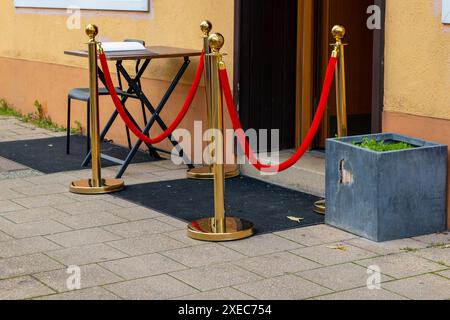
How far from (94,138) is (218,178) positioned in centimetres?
176

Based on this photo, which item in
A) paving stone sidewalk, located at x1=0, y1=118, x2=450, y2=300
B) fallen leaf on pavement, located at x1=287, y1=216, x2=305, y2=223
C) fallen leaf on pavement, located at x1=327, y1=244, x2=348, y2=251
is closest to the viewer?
paving stone sidewalk, located at x1=0, y1=118, x2=450, y2=300

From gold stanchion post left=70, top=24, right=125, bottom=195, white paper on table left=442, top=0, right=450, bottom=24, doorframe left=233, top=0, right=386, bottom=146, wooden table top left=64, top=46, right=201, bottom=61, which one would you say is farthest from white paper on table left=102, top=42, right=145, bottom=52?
white paper on table left=442, top=0, right=450, bottom=24

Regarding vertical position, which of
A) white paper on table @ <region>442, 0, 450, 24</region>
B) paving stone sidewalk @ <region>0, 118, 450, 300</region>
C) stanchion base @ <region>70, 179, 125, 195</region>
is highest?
white paper on table @ <region>442, 0, 450, 24</region>

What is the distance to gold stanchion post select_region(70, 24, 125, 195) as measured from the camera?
310 inches

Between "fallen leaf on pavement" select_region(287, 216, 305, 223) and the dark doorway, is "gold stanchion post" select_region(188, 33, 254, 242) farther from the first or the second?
the dark doorway

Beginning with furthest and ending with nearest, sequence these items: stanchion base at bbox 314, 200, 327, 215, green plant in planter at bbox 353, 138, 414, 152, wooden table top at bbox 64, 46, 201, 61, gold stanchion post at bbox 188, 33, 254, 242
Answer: wooden table top at bbox 64, 46, 201, 61 → stanchion base at bbox 314, 200, 327, 215 → green plant in planter at bbox 353, 138, 414, 152 → gold stanchion post at bbox 188, 33, 254, 242

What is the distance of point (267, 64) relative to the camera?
28.3 feet

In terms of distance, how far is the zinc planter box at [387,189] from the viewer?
633 centimetres

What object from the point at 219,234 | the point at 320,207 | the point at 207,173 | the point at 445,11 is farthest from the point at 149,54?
the point at 445,11

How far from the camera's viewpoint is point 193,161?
9180 mm

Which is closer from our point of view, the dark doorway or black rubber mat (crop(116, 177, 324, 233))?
black rubber mat (crop(116, 177, 324, 233))

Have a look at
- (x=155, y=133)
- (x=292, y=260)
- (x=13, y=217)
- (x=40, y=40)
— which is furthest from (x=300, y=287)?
(x=40, y=40)

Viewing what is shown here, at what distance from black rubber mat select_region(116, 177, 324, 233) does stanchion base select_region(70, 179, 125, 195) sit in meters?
0.08

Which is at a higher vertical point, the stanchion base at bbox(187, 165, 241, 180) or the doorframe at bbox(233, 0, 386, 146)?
the doorframe at bbox(233, 0, 386, 146)
